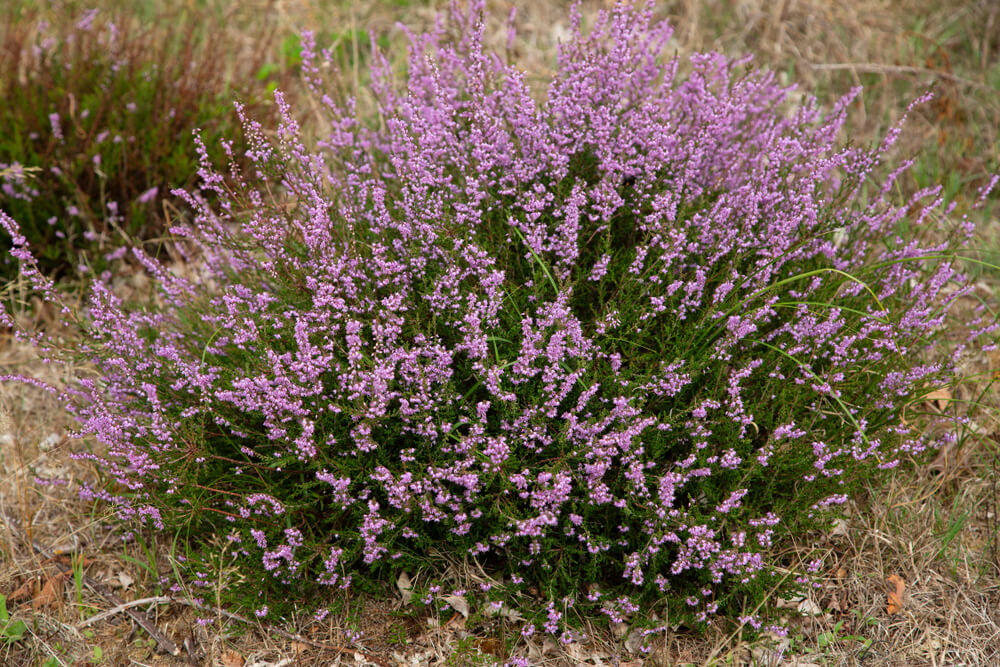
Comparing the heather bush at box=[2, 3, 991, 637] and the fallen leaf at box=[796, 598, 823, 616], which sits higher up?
the heather bush at box=[2, 3, 991, 637]

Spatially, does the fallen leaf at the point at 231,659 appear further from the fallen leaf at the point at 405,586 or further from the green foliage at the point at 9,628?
the green foliage at the point at 9,628

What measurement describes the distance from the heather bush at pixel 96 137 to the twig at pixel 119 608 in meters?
1.89

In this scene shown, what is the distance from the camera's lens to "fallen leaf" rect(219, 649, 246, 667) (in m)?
2.66

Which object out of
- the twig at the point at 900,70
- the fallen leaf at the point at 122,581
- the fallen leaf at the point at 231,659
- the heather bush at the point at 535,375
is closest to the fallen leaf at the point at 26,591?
the fallen leaf at the point at 122,581

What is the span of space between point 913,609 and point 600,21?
97.7 inches

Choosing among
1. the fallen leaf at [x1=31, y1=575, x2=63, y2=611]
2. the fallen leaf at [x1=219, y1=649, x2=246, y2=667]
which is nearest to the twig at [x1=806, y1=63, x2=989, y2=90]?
the fallen leaf at [x1=219, y1=649, x2=246, y2=667]

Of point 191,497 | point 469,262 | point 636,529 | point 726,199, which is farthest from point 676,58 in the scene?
point 191,497

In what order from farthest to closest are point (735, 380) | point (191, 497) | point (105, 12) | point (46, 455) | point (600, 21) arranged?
1. point (105, 12)
2. point (46, 455)
3. point (600, 21)
4. point (191, 497)
5. point (735, 380)

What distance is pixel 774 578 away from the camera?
2613 mm

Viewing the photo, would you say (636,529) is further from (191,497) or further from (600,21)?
(600,21)

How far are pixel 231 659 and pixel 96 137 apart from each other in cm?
288

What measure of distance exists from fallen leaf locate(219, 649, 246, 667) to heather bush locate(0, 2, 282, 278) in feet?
7.31

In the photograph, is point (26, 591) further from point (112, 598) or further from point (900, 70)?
point (900, 70)

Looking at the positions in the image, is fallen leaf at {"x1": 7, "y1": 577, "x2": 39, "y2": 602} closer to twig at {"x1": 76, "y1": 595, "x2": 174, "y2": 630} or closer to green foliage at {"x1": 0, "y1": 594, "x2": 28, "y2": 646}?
green foliage at {"x1": 0, "y1": 594, "x2": 28, "y2": 646}
